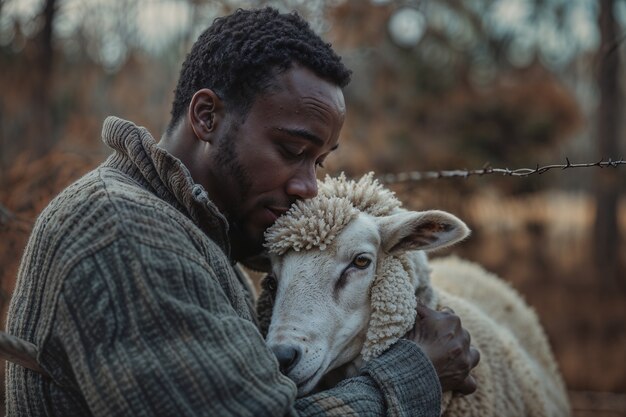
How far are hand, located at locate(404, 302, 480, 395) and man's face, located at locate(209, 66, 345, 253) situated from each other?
682 millimetres

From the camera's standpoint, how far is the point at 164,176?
1985 mm

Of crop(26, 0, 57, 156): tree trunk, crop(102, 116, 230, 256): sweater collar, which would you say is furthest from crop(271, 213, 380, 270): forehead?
crop(26, 0, 57, 156): tree trunk

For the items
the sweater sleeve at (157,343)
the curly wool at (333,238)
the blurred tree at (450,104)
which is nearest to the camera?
the sweater sleeve at (157,343)

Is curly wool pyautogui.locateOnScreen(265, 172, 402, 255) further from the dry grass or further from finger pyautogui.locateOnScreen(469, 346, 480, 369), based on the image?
the dry grass

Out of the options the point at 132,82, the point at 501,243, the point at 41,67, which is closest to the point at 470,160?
the point at 501,243

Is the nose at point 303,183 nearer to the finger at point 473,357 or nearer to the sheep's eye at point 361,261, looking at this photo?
the sheep's eye at point 361,261

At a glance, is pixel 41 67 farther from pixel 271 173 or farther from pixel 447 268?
pixel 271 173

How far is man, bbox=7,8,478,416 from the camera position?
149 cm

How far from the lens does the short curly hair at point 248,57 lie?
6.96 ft

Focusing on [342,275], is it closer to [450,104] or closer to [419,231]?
[419,231]

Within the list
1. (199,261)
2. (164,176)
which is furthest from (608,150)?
(199,261)

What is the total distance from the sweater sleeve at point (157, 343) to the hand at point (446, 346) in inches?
31.9

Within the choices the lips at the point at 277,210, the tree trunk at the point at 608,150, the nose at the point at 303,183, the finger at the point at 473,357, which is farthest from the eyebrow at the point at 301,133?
the tree trunk at the point at 608,150

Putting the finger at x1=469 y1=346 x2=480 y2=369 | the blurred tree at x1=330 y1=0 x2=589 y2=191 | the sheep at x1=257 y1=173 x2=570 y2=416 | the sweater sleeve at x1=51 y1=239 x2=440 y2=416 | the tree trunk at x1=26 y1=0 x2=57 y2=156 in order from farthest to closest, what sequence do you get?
the blurred tree at x1=330 y1=0 x2=589 y2=191
the tree trunk at x1=26 y1=0 x2=57 y2=156
the finger at x1=469 y1=346 x2=480 y2=369
the sheep at x1=257 y1=173 x2=570 y2=416
the sweater sleeve at x1=51 y1=239 x2=440 y2=416
